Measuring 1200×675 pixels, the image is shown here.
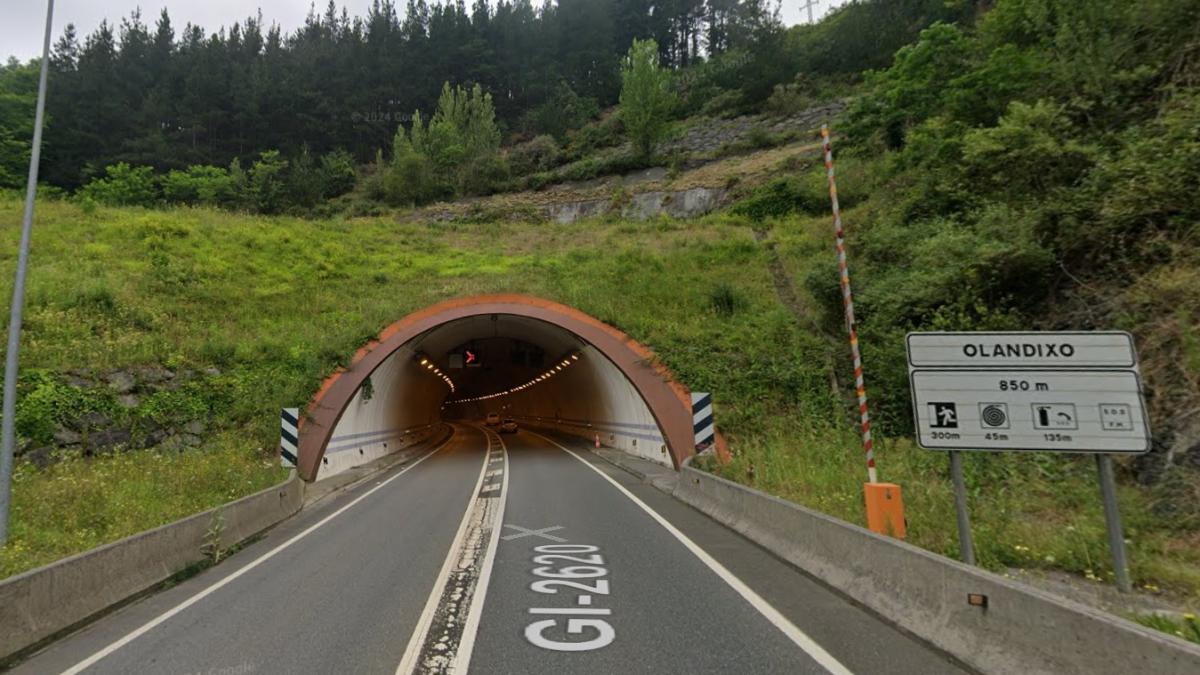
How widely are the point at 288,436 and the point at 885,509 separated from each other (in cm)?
1493

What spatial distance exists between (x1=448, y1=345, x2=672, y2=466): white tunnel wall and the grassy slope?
2.42 metres

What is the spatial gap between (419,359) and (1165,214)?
25404mm

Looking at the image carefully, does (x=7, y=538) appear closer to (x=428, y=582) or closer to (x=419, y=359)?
(x=428, y=582)

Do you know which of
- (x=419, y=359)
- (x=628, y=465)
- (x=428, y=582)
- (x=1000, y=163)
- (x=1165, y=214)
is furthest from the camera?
(x=419, y=359)

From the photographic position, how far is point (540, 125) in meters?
85.2

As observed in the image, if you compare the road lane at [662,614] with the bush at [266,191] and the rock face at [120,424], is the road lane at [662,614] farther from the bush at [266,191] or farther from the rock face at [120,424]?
the bush at [266,191]

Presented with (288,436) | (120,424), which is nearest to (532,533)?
(288,436)

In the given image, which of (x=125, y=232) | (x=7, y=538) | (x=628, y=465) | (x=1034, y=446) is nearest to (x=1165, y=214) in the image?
(x=1034, y=446)

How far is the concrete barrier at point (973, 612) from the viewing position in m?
2.99

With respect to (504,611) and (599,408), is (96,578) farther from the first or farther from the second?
(599,408)

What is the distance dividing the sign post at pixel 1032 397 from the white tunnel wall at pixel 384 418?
16298mm

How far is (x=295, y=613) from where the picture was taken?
5574 mm

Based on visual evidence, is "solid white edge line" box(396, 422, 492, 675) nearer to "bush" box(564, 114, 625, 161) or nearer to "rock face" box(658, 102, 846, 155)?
"rock face" box(658, 102, 846, 155)

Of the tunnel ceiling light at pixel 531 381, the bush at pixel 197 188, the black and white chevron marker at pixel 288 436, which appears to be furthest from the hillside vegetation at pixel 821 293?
the bush at pixel 197 188
